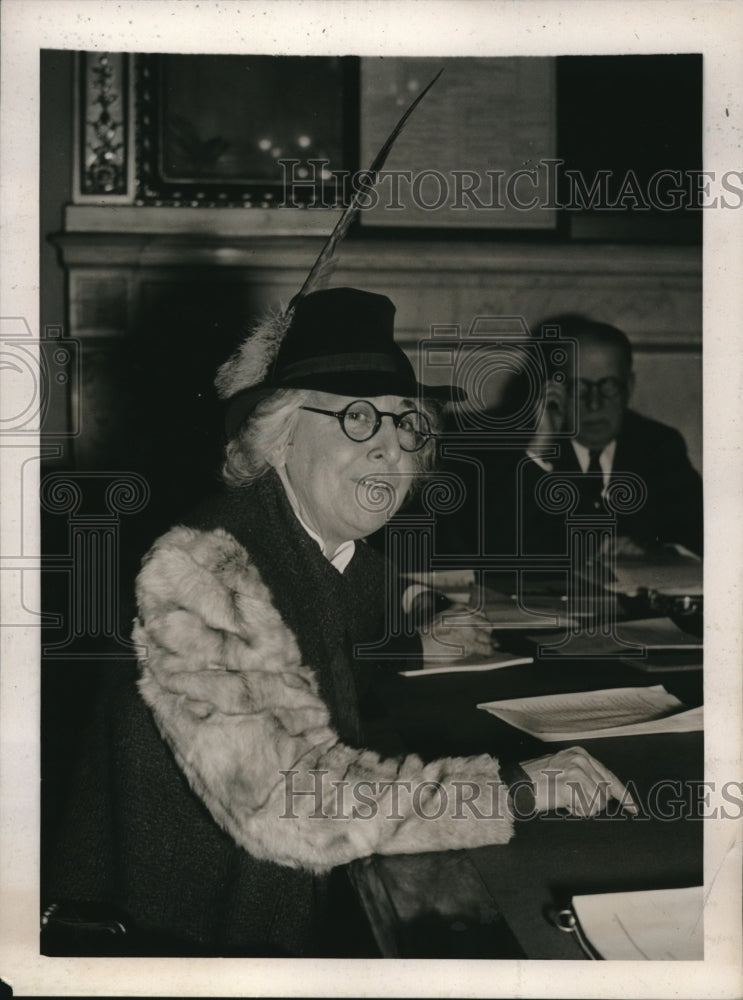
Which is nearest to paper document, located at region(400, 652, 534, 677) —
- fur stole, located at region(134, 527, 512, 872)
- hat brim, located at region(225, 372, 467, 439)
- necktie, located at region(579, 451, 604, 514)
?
fur stole, located at region(134, 527, 512, 872)

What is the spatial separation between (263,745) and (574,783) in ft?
1.44

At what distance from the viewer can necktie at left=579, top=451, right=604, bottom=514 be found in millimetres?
1430

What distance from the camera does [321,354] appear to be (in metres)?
1.39

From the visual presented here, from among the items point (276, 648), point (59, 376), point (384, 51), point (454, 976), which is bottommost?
point (454, 976)

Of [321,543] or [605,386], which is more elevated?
[605,386]

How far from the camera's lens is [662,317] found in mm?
1429

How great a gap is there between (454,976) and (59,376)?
104 cm

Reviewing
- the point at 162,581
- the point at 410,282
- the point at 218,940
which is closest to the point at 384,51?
the point at 410,282

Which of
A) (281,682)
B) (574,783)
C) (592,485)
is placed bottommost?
(574,783)

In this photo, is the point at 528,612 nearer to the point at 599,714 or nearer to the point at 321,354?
the point at 599,714

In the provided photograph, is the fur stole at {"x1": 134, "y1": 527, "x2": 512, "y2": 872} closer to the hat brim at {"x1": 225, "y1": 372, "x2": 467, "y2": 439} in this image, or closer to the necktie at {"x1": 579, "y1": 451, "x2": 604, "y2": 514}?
the hat brim at {"x1": 225, "y1": 372, "x2": 467, "y2": 439}

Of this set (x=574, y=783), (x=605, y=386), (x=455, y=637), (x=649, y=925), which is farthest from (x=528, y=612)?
(x=649, y=925)

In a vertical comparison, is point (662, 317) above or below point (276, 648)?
above

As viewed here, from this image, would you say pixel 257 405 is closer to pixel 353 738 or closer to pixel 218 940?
pixel 353 738
